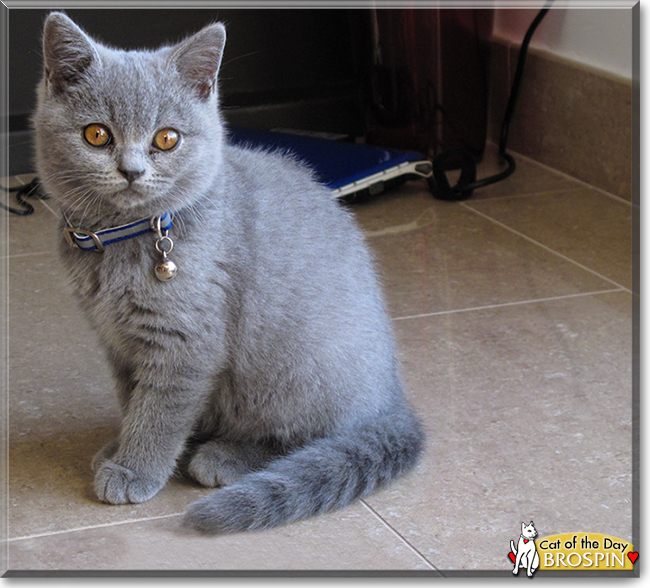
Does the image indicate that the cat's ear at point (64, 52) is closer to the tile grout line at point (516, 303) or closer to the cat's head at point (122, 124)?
the cat's head at point (122, 124)

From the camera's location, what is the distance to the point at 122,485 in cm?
114

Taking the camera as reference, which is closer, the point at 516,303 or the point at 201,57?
the point at 201,57

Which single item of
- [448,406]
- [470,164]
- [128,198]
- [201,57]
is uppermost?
[201,57]

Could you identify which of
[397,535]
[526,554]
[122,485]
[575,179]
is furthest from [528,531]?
[575,179]

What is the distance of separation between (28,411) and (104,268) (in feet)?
1.28

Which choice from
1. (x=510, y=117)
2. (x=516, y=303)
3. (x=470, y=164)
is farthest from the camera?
(x=510, y=117)

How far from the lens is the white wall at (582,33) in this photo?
2156 mm

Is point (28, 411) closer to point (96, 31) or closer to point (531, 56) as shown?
point (96, 31)

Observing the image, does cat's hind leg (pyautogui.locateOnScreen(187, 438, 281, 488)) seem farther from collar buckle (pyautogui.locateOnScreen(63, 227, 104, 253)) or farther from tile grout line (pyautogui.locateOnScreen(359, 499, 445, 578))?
collar buckle (pyautogui.locateOnScreen(63, 227, 104, 253))

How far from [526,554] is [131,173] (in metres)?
0.66

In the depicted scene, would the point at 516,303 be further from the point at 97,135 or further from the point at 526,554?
the point at 97,135

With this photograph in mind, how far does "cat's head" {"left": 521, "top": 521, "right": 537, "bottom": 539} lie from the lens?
1.08 m

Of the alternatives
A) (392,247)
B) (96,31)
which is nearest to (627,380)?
(392,247)

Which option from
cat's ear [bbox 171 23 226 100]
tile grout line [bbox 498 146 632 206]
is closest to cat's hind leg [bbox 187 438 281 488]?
cat's ear [bbox 171 23 226 100]
